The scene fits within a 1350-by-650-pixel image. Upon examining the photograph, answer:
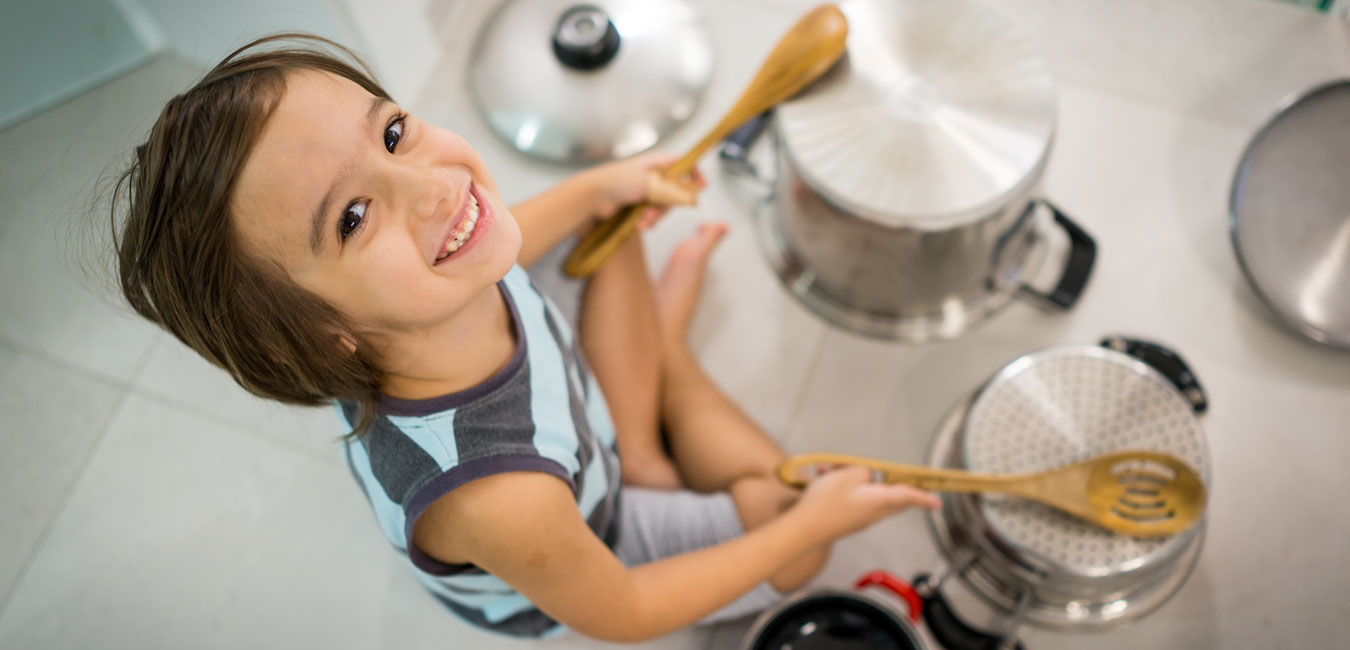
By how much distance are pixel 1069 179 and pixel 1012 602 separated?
511 mm

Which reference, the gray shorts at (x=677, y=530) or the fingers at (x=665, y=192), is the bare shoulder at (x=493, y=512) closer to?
the gray shorts at (x=677, y=530)

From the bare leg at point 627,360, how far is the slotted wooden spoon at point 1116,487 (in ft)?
0.58

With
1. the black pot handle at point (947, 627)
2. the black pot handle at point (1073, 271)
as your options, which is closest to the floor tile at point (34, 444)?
the black pot handle at point (947, 627)

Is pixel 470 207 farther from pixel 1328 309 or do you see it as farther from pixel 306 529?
pixel 1328 309

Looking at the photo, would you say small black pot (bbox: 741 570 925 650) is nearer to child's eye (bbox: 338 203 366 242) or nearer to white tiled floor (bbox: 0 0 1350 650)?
white tiled floor (bbox: 0 0 1350 650)

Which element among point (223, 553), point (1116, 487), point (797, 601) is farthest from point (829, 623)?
point (223, 553)

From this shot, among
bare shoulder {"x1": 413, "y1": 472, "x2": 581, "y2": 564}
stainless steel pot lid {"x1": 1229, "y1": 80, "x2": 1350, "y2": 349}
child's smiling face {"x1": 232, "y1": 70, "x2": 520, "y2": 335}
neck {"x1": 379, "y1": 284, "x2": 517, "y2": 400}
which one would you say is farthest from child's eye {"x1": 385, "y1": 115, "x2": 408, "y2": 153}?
stainless steel pot lid {"x1": 1229, "y1": 80, "x2": 1350, "y2": 349}

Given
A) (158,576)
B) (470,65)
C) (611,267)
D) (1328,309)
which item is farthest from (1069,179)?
(158,576)

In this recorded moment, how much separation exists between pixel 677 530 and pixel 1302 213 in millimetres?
730

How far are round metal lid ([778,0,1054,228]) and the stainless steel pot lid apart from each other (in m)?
0.32

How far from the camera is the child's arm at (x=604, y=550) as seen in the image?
0.56 meters

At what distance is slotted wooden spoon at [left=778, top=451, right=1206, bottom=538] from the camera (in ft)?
2.39

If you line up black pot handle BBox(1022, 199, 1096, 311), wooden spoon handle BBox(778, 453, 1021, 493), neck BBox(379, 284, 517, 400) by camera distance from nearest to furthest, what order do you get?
neck BBox(379, 284, 517, 400) < wooden spoon handle BBox(778, 453, 1021, 493) < black pot handle BBox(1022, 199, 1096, 311)

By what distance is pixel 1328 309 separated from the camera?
0.90m
